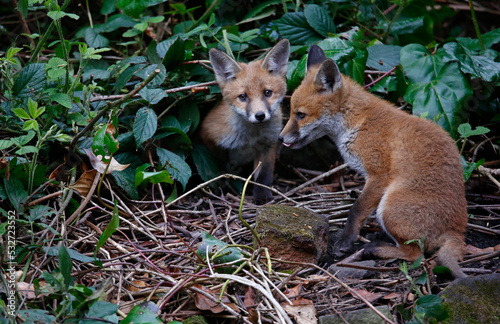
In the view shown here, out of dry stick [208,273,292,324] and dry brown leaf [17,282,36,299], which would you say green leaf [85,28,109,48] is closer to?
dry brown leaf [17,282,36,299]

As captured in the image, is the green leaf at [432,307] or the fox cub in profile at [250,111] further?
the fox cub in profile at [250,111]

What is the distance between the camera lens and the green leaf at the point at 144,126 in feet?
14.1

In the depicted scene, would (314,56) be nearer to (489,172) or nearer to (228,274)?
(489,172)

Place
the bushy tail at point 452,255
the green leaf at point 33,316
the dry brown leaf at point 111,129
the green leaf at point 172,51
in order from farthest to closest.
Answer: the green leaf at point 172,51
the dry brown leaf at point 111,129
the bushy tail at point 452,255
the green leaf at point 33,316

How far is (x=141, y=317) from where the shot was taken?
2.61 metres

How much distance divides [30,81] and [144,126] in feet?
3.51

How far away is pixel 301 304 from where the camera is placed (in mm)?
2975

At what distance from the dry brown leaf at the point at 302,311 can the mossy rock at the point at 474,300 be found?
85 centimetres

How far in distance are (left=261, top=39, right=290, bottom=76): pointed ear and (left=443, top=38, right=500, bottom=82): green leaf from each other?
177 centimetres

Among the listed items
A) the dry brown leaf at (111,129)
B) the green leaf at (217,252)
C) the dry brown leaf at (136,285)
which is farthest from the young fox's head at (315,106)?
the dry brown leaf at (136,285)

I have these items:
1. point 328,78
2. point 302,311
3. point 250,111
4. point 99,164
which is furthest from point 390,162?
point 99,164

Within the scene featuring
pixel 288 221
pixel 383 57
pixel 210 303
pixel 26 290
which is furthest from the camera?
pixel 383 57

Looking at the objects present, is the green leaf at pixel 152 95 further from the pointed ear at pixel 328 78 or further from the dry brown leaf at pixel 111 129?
the pointed ear at pixel 328 78

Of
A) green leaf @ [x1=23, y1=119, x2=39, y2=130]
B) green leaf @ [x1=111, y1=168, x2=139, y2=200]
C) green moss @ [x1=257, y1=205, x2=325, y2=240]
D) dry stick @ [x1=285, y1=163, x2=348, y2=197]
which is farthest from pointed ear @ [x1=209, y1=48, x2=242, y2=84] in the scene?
green leaf @ [x1=23, y1=119, x2=39, y2=130]
